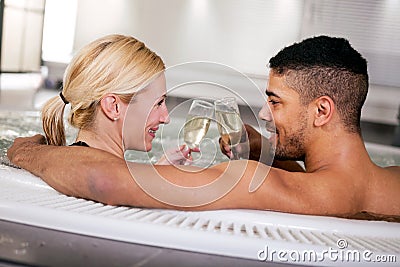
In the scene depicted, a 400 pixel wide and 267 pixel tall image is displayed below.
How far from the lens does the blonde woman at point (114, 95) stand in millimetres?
1530

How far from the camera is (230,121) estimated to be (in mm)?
1475

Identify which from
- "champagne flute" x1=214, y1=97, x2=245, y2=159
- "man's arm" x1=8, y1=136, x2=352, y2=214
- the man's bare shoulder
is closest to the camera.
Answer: "man's arm" x1=8, y1=136, x2=352, y2=214

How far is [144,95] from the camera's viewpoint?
1.57m

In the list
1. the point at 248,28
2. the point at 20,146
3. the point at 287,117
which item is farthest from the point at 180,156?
the point at 248,28

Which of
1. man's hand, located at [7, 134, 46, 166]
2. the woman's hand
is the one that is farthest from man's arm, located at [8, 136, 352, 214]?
the woman's hand

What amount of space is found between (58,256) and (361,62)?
961mm

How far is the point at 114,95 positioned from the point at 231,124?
30cm

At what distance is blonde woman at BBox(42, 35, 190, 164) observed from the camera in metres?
1.53

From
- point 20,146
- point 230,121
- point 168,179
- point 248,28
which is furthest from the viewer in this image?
point 248,28

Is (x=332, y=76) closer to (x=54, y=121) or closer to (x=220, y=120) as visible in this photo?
(x=220, y=120)

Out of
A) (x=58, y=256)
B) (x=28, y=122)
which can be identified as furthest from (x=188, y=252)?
(x=28, y=122)

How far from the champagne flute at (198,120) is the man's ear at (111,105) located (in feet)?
0.58

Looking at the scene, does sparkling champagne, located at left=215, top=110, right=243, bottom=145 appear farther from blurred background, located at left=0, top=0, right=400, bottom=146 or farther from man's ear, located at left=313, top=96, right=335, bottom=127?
blurred background, located at left=0, top=0, right=400, bottom=146

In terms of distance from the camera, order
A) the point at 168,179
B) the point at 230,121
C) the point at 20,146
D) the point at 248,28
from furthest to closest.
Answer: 1. the point at 248,28
2. the point at 20,146
3. the point at 230,121
4. the point at 168,179
